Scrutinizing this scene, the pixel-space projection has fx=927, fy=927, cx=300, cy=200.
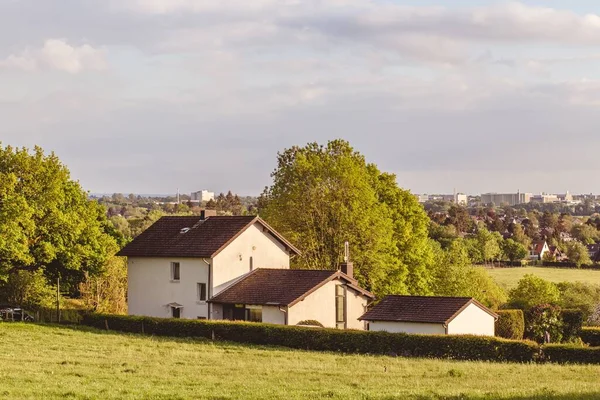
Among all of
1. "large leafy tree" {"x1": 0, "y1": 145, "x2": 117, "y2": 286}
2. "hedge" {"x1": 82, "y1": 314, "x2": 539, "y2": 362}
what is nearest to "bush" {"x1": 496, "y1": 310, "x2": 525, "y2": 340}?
"hedge" {"x1": 82, "y1": 314, "x2": 539, "y2": 362}

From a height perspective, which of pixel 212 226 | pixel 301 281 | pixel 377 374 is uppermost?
pixel 212 226

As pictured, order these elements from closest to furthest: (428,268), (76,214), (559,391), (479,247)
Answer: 1. (559,391)
2. (76,214)
3. (428,268)
4. (479,247)

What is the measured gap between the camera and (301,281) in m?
54.0

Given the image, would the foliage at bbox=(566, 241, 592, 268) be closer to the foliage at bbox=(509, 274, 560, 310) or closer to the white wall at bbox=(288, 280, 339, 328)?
the foliage at bbox=(509, 274, 560, 310)

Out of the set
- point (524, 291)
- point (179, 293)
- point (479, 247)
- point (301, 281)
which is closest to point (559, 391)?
point (301, 281)

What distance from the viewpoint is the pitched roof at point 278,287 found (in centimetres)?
5275

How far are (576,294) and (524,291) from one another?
19.6 feet

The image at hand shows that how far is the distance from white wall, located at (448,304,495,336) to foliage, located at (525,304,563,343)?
783 centimetres

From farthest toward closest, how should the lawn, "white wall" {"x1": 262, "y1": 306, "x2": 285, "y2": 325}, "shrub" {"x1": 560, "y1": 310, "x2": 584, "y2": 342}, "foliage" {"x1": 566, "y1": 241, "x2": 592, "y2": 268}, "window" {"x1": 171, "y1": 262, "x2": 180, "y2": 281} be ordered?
"foliage" {"x1": 566, "y1": 241, "x2": 592, "y2": 268}
"window" {"x1": 171, "y1": 262, "x2": 180, "y2": 281}
"shrub" {"x1": 560, "y1": 310, "x2": 584, "y2": 342}
"white wall" {"x1": 262, "y1": 306, "x2": 285, "y2": 325}
the lawn

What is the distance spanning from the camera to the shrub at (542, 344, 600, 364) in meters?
38.3

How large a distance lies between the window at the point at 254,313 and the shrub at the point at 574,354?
19420 millimetres

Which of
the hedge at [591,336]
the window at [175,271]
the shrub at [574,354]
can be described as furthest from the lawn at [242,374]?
the hedge at [591,336]

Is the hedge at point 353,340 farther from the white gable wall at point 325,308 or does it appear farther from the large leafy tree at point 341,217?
the large leafy tree at point 341,217

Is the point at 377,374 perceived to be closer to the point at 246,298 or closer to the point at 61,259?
the point at 246,298
